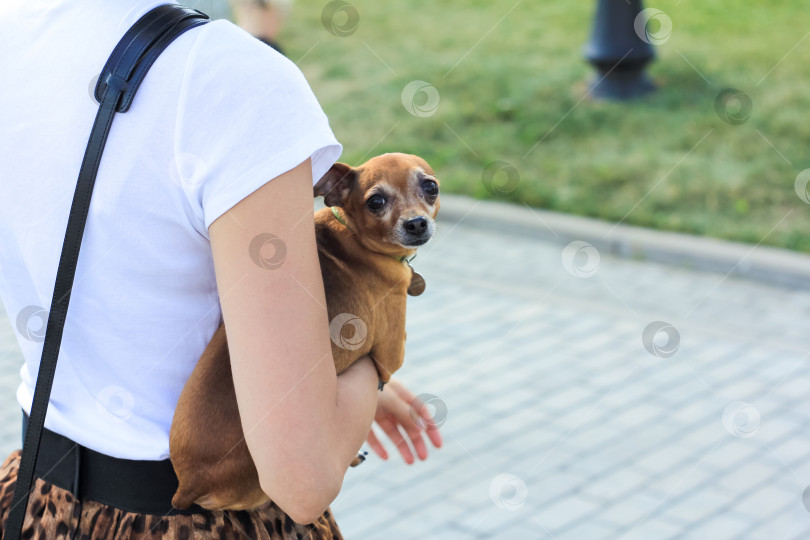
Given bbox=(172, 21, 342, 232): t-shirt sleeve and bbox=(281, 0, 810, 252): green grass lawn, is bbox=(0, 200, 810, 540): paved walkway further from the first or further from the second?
bbox=(172, 21, 342, 232): t-shirt sleeve

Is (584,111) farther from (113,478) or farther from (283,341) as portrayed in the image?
(283,341)

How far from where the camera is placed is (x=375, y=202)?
1718 millimetres

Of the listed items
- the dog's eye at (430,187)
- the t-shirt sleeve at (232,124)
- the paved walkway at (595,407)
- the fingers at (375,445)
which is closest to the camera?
the t-shirt sleeve at (232,124)

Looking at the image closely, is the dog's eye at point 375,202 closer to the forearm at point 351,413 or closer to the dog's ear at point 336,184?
the dog's ear at point 336,184

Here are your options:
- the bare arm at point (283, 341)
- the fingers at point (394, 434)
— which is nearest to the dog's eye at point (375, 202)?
the bare arm at point (283, 341)

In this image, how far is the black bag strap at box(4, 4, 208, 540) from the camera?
1.28 m

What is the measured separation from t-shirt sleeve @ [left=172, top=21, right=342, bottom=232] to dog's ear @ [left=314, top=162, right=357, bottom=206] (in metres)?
0.38

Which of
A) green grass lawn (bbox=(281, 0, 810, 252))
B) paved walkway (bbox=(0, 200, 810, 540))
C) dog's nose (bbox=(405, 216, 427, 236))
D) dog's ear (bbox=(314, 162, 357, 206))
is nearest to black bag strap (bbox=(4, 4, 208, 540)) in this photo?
dog's ear (bbox=(314, 162, 357, 206))

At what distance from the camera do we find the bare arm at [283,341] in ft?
4.05

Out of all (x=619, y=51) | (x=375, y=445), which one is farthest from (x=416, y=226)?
(x=619, y=51)

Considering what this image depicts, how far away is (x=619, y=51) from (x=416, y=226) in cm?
711

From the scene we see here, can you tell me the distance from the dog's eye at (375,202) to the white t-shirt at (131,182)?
0.36 metres

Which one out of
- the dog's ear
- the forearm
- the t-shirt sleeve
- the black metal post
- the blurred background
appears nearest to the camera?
the t-shirt sleeve

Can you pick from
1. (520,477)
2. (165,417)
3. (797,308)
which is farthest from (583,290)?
(165,417)
